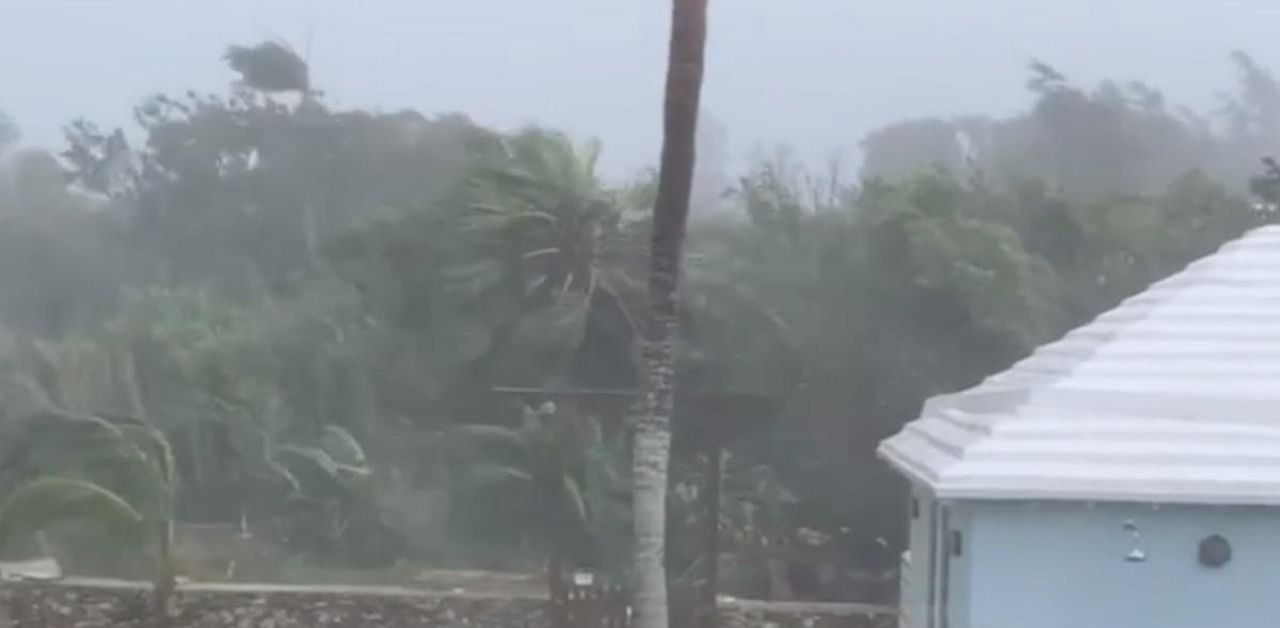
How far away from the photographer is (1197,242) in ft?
66.8

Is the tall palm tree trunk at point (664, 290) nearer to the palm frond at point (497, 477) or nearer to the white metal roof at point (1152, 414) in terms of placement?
the white metal roof at point (1152, 414)

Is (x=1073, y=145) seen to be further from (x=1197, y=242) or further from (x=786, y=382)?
(x=786, y=382)

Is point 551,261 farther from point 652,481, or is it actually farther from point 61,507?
point 652,481

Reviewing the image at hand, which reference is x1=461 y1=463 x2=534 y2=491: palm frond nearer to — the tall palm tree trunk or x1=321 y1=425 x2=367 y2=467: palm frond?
x1=321 y1=425 x2=367 y2=467: palm frond

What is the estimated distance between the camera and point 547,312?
1988cm

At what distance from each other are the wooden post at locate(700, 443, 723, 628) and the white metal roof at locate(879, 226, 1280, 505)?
423 centimetres

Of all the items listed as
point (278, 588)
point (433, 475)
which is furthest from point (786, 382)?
point (278, 588)

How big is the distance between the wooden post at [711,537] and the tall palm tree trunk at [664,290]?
353 centimetres

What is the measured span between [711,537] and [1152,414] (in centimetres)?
620

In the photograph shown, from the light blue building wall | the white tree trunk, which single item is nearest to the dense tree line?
the white tree trunk

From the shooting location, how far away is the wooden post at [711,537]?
17.8m

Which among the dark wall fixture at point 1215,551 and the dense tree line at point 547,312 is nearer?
the dark wall fixture at point 1215,551

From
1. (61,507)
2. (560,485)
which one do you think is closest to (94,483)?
(61,507)

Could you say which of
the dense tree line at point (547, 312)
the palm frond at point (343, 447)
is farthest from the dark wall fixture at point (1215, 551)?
the palm frond at point (343, 447)
